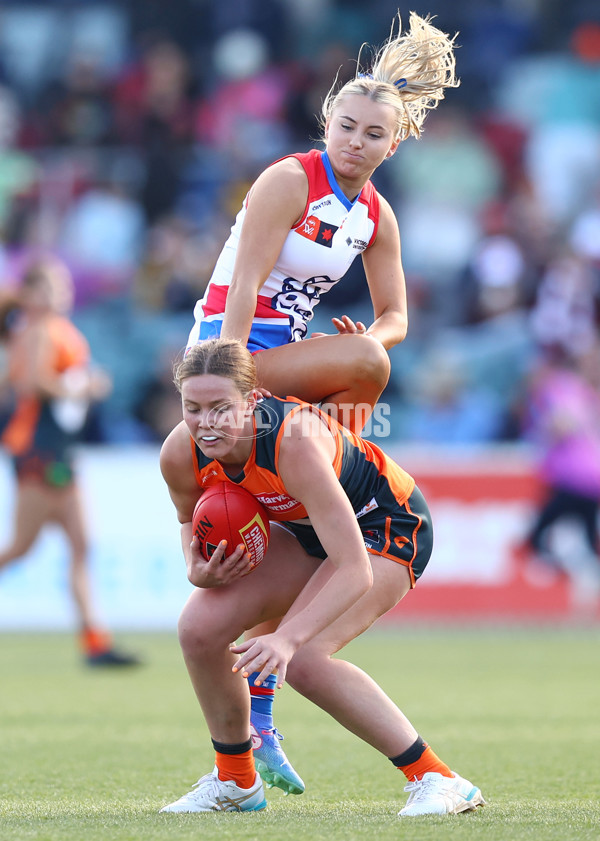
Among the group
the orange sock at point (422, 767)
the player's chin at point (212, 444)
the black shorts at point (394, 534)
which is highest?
the player's chin at point (212, 444)

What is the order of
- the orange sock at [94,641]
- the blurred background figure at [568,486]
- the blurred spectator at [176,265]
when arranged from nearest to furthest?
the orange sock at [94,641] < the blurred background figure at [568,486] < the blurred spectator at [176,265]

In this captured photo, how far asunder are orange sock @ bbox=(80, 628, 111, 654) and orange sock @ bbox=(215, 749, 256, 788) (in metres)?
4.11

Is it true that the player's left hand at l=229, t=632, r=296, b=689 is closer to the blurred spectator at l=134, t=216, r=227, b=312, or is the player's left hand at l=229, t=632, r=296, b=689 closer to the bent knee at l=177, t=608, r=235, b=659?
the bent knee at l=177, t=608, r=235, b=659

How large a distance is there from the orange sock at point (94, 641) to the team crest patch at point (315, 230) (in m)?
4.53

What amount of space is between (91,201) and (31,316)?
17.0 feet

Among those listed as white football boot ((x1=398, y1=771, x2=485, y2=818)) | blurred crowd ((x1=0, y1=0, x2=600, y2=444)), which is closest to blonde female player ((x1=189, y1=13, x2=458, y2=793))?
white football boot ((x1=398, y1=771, x2=485, y2=818))

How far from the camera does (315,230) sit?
4.36m

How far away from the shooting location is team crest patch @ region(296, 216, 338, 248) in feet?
14.3

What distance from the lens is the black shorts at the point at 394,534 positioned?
425 cm

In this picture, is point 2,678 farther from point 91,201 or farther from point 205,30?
point 205,30

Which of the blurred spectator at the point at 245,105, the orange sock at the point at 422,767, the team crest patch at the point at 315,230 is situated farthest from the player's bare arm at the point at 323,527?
the blurred spectator at the point at 245,105

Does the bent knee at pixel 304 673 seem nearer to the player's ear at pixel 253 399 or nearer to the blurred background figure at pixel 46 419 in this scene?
the player's ear at pixel 253 399

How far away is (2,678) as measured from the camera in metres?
7.85

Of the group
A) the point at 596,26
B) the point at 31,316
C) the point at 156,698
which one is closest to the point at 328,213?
the point at 156,698
